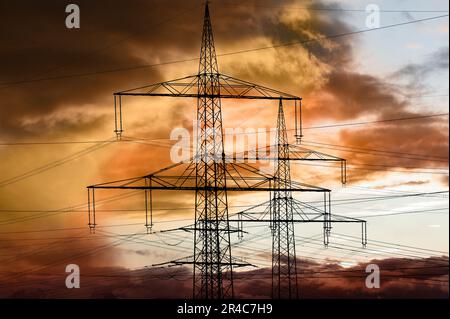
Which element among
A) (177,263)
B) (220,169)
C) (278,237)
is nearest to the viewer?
(220,169)
